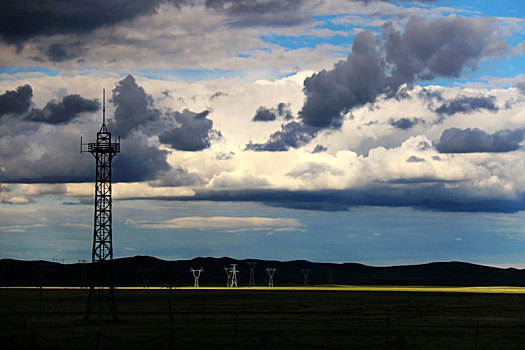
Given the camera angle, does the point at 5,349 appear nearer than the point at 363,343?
Yes

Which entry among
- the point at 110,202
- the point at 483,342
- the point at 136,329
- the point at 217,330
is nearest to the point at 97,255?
the point at 110,202

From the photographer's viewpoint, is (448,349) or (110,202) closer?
(448,349)

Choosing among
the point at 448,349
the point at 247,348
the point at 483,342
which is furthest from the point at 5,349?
the point at 483,342

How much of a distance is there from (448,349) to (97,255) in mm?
43062

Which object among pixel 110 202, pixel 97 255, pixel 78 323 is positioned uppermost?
pixel 110 202

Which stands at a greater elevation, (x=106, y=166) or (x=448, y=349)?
(x=106, y=166)

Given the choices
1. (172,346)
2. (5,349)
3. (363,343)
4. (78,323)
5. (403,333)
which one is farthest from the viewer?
(78,323)

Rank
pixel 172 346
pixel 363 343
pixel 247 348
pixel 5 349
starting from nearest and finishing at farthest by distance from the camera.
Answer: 1. pixel 172 346
2. pixel 5 349
3. pixel 247 348
4. pixel 363 343

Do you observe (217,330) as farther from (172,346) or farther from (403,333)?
(172,346)

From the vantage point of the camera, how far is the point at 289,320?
7969 cm

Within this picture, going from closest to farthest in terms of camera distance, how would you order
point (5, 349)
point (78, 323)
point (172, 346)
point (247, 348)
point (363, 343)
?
point (172, 346)
point (5, 349)
point (247, 348)
point (363, 343)
point (78, 323)

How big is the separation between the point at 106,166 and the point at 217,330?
25.1 meters

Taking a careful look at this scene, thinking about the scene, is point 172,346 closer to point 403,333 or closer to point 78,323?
point 403,333

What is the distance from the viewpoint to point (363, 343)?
170 ft
